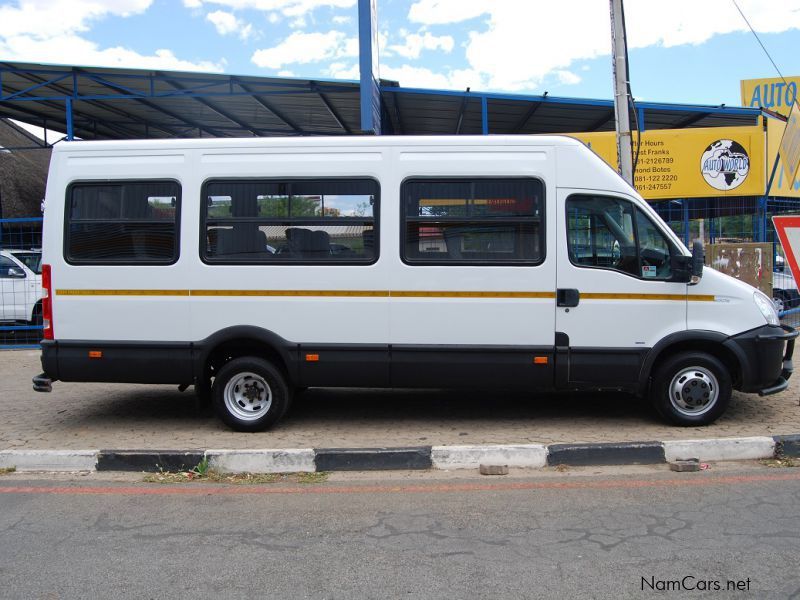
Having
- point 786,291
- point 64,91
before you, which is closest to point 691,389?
point 786,291

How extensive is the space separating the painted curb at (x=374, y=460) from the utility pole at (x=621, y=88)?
4346 millimetres

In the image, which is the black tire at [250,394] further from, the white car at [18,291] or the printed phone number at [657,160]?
the printed phone number at [657,160]

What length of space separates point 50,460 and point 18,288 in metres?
7.39

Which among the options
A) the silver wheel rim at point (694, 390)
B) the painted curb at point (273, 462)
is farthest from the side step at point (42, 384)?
the silver wheel rim at point (694, 390)

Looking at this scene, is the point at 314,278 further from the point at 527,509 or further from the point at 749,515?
the point at 749,515

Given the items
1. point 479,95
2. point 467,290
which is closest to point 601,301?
point 467,290

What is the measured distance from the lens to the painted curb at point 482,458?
4.99 m

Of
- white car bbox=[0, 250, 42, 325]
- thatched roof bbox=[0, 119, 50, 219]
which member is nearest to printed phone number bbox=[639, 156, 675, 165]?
white car bbox=[0, 250, 42, 325]

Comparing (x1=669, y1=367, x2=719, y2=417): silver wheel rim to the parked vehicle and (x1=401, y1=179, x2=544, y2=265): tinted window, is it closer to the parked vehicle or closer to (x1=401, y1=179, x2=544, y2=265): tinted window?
the parked vehicle

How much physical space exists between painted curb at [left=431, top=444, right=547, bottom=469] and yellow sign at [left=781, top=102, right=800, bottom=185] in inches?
350

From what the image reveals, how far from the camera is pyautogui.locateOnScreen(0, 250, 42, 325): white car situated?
11172mm

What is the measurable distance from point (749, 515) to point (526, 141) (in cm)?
335

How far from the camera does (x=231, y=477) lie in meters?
4.92

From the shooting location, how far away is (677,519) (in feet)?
13.0
